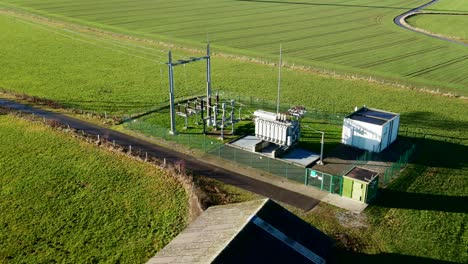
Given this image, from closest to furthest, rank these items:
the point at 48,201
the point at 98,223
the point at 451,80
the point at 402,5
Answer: the point at 98,223 < the point at 48,201 < the point at 451,80 < the point at 402,5

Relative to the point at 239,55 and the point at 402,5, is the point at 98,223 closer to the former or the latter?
the point at 239,55

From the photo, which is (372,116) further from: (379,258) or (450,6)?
(450,6)

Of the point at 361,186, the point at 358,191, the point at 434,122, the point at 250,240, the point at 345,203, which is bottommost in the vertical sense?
the point at 345,203

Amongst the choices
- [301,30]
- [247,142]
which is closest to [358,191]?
[247,142]

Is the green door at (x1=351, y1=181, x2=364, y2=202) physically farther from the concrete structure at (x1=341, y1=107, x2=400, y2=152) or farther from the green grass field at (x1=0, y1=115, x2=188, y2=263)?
the green grass field at (x1=0, y1=115, x2=188, y2=263)

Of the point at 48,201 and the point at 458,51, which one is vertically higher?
the point at 458,51

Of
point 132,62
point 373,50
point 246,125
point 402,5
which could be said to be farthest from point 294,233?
point 402,5

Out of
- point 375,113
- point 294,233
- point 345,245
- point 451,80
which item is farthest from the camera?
point 451,80
